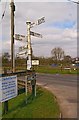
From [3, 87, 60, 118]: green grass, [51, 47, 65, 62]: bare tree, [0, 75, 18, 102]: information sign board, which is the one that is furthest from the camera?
[51, 47, 65, 62]: bare tree

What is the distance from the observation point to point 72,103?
11.8 meters

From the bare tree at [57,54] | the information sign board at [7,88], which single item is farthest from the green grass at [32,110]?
the bare tree at [57,54]

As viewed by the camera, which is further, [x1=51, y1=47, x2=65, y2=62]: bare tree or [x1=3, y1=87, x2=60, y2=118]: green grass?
[x1=51, y1=47, x2=65, y2=62]: bare tree

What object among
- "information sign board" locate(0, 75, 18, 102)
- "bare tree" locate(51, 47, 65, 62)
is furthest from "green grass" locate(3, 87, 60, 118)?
"bare tree" locate(51, 47, 65, 62)

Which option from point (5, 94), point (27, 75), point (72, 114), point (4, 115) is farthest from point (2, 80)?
point (27, 75)

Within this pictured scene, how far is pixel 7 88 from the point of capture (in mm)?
8992

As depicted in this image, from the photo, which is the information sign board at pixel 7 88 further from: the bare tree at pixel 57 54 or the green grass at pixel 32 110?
the bare tree at pixel 57 54

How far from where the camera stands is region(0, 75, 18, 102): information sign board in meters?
8.64

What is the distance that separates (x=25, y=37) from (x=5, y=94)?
302 inches

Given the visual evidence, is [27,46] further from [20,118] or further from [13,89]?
[20,118]

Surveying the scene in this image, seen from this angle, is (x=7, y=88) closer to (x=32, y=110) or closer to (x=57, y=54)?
(x=32, y=110)

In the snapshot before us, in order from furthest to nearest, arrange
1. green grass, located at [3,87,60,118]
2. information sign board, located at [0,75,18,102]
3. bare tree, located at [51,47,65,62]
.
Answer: bare tree, located at [51,47,65,62] < green grass, located at [3,87,60,118] < information sign board, located at [0,75,18,102]

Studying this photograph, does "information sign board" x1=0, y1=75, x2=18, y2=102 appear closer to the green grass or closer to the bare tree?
the green grass

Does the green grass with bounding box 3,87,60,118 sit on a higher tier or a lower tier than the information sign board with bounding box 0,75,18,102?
lower
